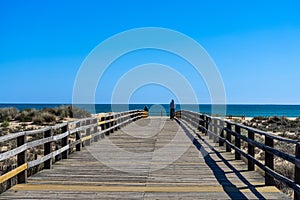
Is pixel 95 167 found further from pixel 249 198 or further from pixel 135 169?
pixel 249 198

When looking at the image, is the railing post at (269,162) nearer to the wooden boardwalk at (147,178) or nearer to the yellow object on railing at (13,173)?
the wooden boardwalk at (147,178)

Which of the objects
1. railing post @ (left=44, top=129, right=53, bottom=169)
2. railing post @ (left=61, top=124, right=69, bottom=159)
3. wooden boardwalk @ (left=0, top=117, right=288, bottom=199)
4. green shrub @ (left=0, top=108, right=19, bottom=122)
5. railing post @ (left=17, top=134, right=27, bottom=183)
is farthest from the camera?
green shrub @ (left=0, top=108, right=19, bottom=122)

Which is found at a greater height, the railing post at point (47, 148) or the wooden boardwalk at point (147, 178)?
the railing post at point (47, 148)

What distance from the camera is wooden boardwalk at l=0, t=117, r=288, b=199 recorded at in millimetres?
6883

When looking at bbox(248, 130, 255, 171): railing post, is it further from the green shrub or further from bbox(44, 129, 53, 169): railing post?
the green shrub

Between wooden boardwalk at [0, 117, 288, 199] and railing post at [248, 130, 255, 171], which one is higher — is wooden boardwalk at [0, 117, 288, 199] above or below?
below

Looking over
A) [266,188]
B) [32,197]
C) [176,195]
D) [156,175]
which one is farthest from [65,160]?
[266,188]

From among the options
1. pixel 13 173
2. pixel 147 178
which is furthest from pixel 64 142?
pixel 13 173

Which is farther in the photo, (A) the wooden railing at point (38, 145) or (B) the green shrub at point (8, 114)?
(B) the green shrub at point (8, 114)

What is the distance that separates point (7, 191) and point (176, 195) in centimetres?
301

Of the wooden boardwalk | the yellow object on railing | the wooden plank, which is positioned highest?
the wooden plank

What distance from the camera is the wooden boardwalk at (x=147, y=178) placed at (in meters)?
6.88

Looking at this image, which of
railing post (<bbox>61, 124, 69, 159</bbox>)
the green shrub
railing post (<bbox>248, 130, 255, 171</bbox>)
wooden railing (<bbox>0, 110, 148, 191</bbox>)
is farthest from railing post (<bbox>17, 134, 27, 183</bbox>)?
the green shrub

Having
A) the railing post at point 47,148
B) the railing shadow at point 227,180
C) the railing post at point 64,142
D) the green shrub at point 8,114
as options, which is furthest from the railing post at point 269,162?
the green shrub at point 8,114
